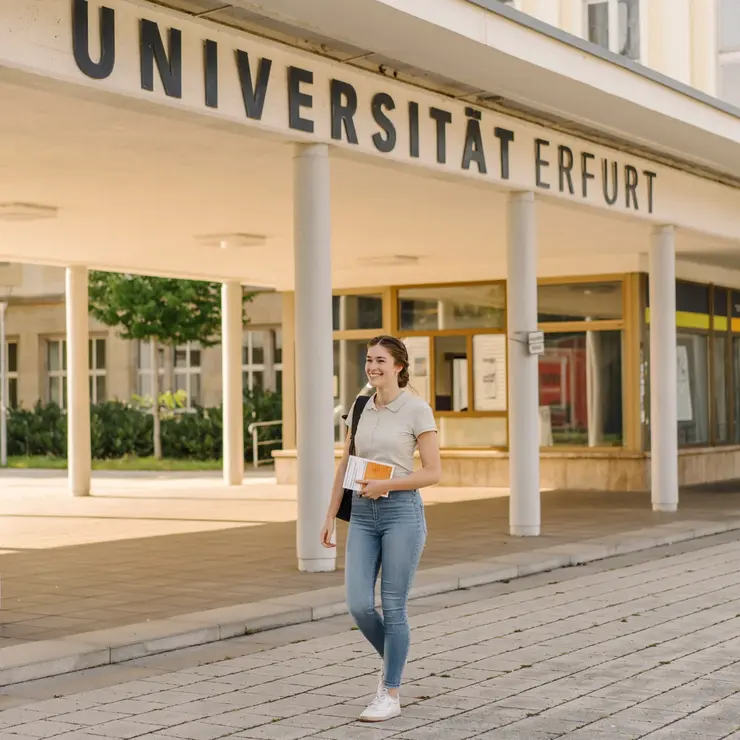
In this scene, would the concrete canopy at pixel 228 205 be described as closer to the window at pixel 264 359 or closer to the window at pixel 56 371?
the window at pixel 264 359

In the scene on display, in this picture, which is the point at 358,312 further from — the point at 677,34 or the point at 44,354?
the point at 44,354

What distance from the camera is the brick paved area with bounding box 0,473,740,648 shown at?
1049cm

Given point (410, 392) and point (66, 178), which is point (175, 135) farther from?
point (410, 392)

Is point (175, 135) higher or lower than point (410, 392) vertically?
higher

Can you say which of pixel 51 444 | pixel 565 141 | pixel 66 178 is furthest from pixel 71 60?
pixel 51 444

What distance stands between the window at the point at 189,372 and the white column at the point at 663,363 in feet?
77.3

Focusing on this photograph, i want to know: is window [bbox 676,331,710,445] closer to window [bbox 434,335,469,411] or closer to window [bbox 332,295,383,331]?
window [bbox 434,335,469,411]

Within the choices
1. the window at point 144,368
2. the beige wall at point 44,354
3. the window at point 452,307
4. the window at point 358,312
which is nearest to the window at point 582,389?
the window at point 452,307

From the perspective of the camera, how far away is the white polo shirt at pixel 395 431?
22.7 ft

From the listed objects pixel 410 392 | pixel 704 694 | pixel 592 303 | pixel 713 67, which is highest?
pixel 713 67

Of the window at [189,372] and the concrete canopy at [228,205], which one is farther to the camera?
the window at [189,372]

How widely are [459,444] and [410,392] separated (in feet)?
57.1

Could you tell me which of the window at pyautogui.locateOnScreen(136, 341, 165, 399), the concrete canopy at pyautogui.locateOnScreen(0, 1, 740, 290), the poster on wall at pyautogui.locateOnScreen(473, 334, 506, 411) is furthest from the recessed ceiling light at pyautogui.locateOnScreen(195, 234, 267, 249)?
the window at pyautogui.locateOnScreen(136, 341, 165, 399)

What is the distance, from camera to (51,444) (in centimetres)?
3697
